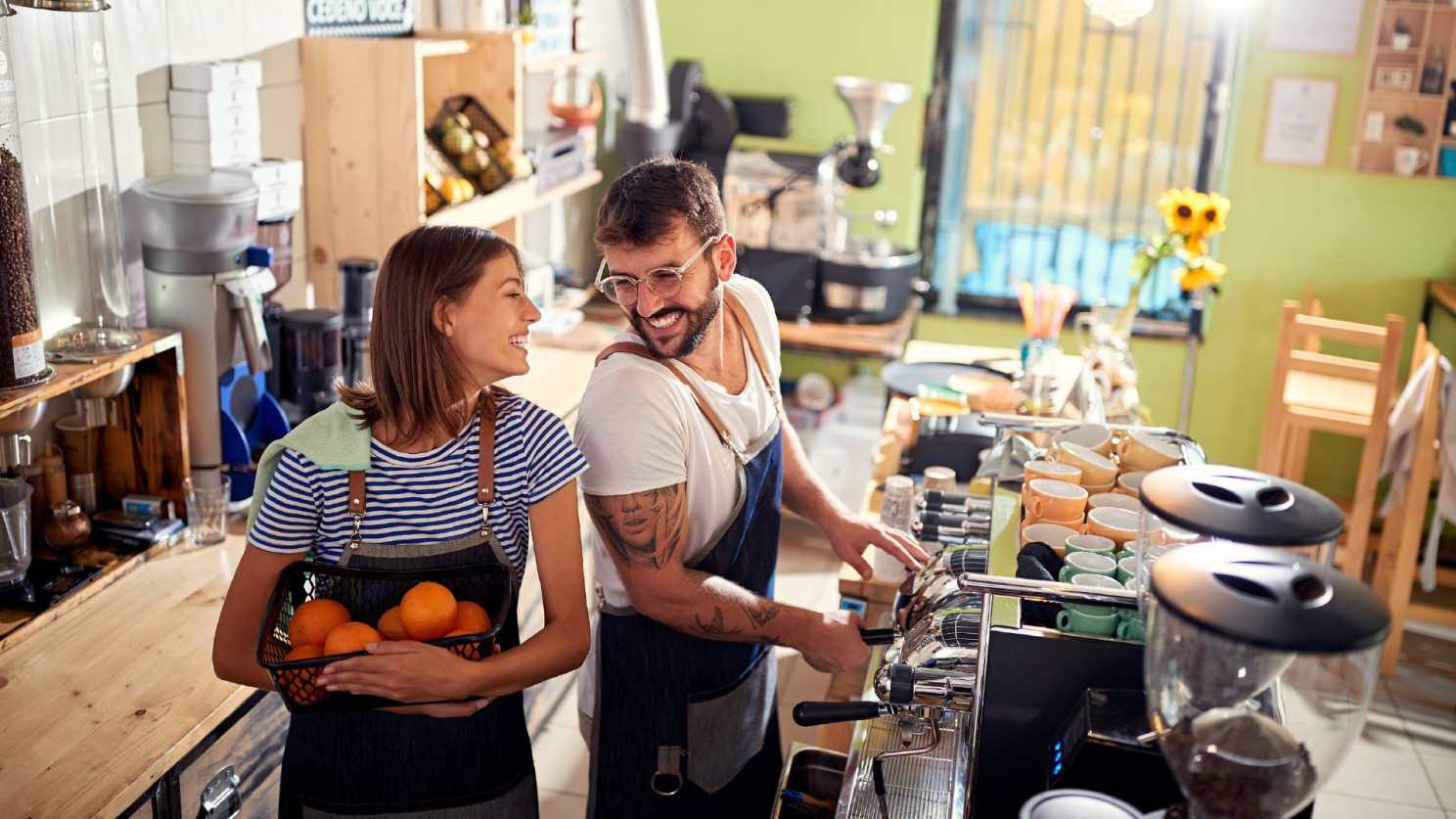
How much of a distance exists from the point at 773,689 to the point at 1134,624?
92cm

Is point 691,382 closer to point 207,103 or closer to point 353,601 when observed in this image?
point 353,601

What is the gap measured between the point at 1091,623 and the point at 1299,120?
4.00m

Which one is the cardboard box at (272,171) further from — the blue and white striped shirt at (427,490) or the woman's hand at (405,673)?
the woman's hand at (405,673)

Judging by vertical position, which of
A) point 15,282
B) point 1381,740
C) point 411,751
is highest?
point 15,282

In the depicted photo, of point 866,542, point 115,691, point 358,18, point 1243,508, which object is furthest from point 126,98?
point 1243,508

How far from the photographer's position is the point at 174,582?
2.16 m

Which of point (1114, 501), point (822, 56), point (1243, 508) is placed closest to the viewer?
point (1243, 508)

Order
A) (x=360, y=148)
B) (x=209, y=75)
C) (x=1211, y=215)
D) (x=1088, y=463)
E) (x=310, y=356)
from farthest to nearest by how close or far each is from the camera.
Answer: (x=1211, y=215) < (x=360, y=148) < (x=310, y=356) < (x=209, y=75) < (x=1088, y=463)

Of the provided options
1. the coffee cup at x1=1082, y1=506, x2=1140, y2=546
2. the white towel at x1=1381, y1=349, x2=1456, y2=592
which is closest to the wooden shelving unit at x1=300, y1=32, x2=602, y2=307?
the coffee cup at x1=1082, y1=506, x2=1140, y2=546

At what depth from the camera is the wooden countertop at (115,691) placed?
1.61 metres

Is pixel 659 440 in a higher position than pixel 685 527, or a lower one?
higher

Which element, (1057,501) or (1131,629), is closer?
(1131,629)

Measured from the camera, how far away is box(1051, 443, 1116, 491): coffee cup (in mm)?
1939

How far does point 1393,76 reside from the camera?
4.64 metres
